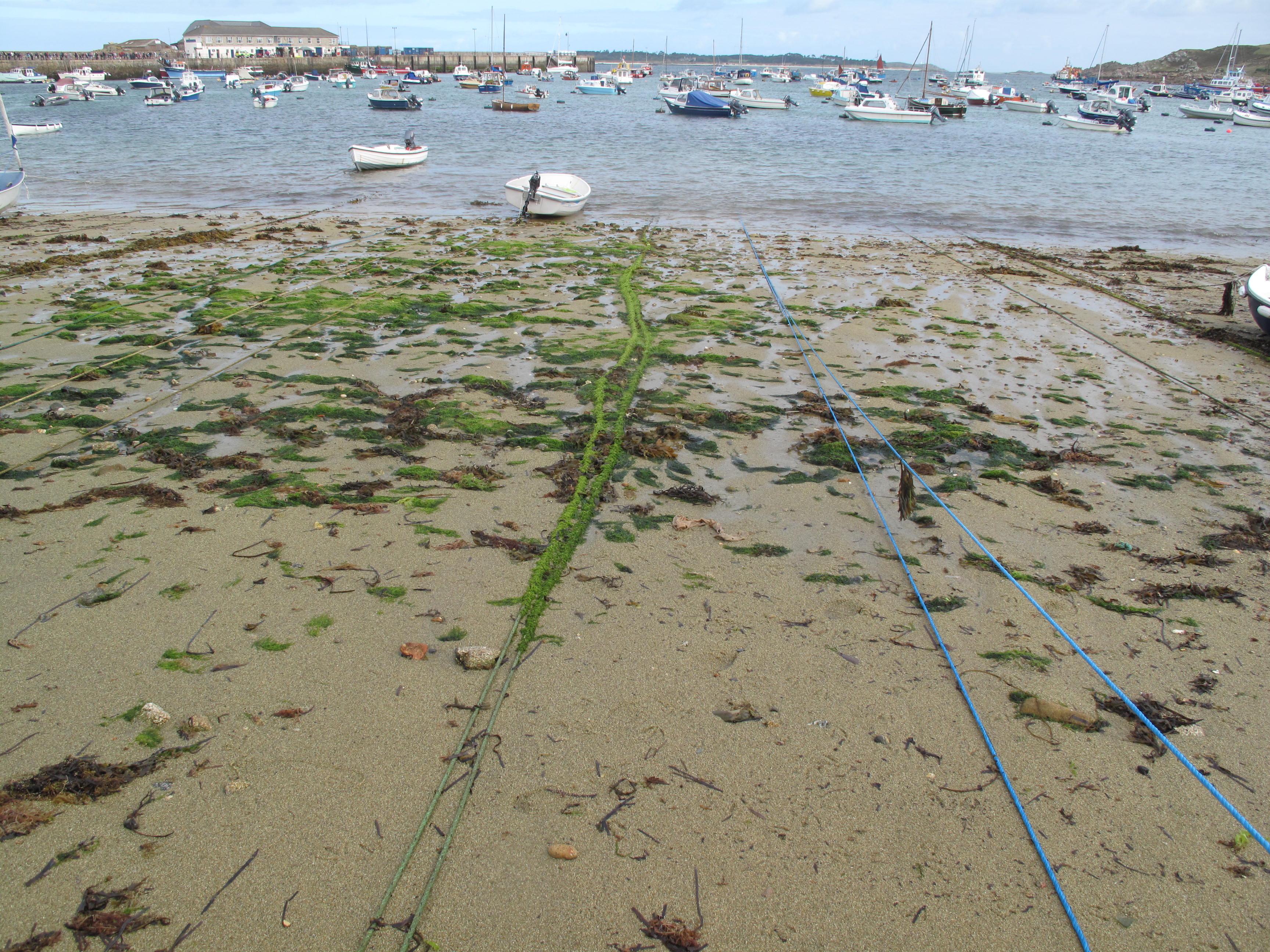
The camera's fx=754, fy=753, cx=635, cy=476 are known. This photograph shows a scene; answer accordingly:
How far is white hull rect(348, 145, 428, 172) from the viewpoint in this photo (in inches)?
947

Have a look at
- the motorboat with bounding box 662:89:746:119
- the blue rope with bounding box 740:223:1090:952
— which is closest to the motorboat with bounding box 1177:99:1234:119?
the motorboat with bounding box 662:89:746:119

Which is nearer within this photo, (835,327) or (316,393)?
Answer: (316,393)

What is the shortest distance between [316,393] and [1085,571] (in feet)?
21.4

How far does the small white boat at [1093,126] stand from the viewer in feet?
184

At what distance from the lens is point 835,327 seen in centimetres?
984

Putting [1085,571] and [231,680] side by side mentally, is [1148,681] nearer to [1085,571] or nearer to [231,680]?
[1085,571]

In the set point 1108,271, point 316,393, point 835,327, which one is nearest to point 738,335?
point 835,327

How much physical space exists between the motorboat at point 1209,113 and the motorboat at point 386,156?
79.6 m

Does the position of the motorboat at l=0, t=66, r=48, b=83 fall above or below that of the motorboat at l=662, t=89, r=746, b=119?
above

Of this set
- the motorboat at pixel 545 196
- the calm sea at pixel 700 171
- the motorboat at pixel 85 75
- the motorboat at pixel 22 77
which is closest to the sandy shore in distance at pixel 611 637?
the motorboat at pixel 545 196

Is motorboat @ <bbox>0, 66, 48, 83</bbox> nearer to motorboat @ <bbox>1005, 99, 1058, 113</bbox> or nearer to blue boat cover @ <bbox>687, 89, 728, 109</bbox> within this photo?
blue boat cover @ <bbox>687, 89, 728, 109</bbox>

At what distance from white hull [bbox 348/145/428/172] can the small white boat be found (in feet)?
177

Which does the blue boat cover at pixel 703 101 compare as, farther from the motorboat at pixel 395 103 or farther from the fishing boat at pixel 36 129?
the fishing boat at pixel 36 129

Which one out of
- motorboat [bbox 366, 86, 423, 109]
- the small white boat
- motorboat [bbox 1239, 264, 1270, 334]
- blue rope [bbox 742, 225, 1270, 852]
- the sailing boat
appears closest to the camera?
blue rope [bbox 742, 225, 1270, 852]
